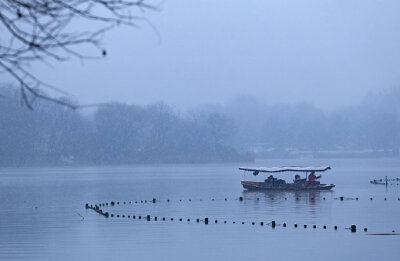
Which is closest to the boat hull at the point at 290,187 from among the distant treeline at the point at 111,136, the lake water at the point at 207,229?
the lake water at the point at 207,229

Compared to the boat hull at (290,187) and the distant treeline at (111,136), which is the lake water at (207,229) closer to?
the boat hull at (290,187)

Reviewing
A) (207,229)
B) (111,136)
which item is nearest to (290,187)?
(207,229)

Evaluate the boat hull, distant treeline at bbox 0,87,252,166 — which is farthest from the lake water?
distant treeline at bbox 0,87,252,166

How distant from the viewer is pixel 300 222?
108 ft

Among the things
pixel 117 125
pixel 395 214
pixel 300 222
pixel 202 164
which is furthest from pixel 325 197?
pixel 202 164

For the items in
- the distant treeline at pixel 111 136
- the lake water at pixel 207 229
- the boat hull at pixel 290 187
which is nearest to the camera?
the lake water at pixel 207 229

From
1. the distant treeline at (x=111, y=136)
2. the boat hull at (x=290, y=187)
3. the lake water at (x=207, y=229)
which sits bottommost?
the lake water at (x=207, y=229)

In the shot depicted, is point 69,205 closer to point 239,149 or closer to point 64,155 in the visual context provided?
point 64,155

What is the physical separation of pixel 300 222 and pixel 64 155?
9025cm

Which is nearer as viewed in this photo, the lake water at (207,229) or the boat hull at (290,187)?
the lake water at (207,229)

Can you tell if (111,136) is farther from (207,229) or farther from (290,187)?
(207,229)

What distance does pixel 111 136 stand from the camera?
382ft

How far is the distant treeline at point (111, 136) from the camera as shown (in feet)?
347

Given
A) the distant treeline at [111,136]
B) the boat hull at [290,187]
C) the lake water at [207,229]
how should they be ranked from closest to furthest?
the lake water at [207,229], the boat hull at [290,187], the distant treeline at [111,136]
